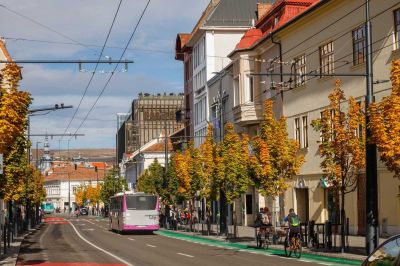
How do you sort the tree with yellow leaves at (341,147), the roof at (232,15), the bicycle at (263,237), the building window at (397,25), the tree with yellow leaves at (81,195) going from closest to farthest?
1. the tree with yellow leaves at (341,147)
2. the bicycle at (263,237)
3. the building window at (397,25)
4. the roof at (232,15)
5. the tree with yellow leaves at (81,195)

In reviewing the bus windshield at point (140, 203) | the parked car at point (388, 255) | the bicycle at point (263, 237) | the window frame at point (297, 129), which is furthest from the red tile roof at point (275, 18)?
the parked car at point (388, 255)

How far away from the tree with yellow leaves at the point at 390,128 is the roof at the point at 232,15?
2097 inches

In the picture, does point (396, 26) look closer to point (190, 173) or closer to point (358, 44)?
point (358, 44)

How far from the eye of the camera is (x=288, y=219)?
28.3m

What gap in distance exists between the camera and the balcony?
2047 inches

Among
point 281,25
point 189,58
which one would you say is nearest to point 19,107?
point 281,25

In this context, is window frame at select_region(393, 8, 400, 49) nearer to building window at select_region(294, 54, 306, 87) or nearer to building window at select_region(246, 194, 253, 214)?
building window at select_region(294, 54, 306, 87)

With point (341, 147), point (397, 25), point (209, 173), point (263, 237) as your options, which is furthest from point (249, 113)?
point (341, 147)

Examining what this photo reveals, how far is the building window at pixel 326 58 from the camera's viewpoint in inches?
1578

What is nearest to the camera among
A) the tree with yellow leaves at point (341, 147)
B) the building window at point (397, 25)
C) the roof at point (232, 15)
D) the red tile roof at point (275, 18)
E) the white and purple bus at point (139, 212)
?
the tree with yellow leaves at point (341, 147)

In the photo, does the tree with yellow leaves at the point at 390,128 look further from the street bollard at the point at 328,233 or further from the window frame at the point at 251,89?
the window frame at the point at 251,89

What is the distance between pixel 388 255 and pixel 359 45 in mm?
29174

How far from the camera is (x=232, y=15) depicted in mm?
76375

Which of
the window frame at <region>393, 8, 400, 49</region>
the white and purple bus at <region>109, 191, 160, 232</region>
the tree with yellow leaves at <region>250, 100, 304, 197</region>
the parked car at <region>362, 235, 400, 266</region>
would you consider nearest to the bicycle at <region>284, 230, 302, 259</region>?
the tree with yellow leaves at <region>250, 100, 304, 197</region>
